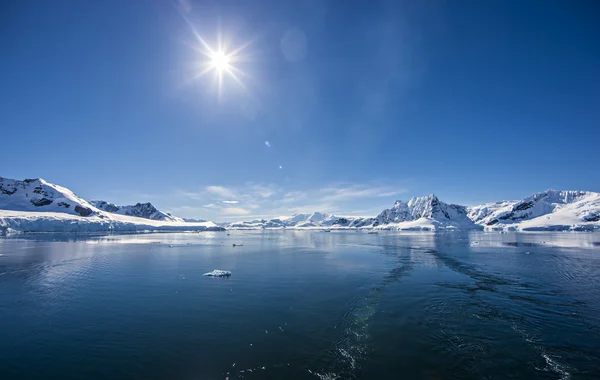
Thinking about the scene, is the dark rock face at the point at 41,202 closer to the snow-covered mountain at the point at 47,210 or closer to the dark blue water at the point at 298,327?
the snow-covered mountain at the point at 47,210

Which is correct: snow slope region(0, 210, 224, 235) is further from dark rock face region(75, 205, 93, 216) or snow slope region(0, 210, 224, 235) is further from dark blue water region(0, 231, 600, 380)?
dark blue water region(0, 231, 600, 380)

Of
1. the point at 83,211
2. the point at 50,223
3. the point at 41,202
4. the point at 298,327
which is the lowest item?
the point at 298,327

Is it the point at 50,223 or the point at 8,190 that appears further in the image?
the point at 8,190

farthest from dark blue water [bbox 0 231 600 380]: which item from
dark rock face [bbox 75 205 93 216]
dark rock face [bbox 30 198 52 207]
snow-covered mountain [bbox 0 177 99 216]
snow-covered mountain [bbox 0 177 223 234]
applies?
dark rock face [bbox 30 198 52 207]

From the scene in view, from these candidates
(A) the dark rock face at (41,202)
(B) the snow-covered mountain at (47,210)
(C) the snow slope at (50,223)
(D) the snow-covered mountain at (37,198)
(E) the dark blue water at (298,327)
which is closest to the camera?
(E) the dark blue water at (298,327)

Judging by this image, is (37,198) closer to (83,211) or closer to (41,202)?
(41,202)

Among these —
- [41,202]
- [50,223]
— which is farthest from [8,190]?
[50,223]

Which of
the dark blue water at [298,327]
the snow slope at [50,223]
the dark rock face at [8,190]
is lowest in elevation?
the dark blue water at [298,327]

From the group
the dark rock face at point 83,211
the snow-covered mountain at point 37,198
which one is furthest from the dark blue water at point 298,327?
the snow-covered mountain at point 37,198

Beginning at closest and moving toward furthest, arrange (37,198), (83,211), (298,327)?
(298,327) < (37,198) < (83,211)

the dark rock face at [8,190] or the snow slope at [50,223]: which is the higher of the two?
the dark rock face at [8,190]

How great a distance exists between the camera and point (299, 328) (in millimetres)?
14094

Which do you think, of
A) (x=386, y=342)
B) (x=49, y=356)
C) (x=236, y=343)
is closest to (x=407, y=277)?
(x=386, y=342)

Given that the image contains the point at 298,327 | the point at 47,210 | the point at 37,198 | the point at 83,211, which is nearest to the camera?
the point at 298,327
